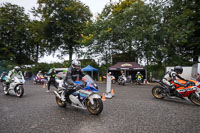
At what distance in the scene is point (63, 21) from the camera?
1296 inches

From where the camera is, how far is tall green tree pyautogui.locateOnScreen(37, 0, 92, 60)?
1249 inches

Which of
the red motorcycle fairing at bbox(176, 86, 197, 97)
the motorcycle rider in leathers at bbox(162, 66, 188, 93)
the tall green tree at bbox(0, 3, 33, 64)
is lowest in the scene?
the red motorcycle fairing at bbox(176, 86, 197, 97)

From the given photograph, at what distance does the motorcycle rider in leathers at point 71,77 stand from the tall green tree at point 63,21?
26140 millimetres

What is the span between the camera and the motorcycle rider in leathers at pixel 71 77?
17.0ft

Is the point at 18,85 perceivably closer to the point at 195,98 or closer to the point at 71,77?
the point at 71,77

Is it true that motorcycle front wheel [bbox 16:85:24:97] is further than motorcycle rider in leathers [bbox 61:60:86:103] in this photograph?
Yes

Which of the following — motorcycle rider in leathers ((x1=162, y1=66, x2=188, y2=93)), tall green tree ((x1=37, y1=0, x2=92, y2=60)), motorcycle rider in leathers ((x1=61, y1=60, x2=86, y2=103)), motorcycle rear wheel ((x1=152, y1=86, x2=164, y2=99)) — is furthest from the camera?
tall green tree ((x1=37, y1=0, x2=92, y2=60))

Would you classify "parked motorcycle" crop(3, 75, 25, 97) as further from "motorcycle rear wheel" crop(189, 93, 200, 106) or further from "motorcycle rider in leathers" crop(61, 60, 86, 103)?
"motorcycle rear wheel" crop(189, 93, 200, 106)

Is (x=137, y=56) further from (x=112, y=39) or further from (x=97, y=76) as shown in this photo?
(x=97, y=76)

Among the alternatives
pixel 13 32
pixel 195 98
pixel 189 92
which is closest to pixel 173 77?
pixel 189 92

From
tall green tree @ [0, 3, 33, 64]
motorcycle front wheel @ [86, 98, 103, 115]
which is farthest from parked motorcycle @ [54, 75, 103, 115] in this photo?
tall green tree @ [0, 3, 33, 64]

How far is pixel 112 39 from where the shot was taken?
28094 mm

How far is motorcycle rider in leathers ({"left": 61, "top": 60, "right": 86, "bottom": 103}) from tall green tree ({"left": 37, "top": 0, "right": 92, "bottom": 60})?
26.1m

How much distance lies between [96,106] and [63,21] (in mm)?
31386
